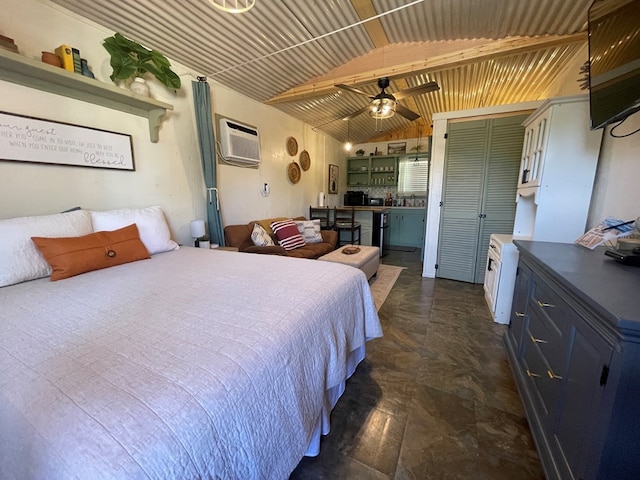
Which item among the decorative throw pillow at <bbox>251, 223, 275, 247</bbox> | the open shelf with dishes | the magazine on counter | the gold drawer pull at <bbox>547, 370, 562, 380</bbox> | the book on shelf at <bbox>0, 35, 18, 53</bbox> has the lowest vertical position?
the gold drawer pull at <bbox>547, 370, 562, 380</bbox>

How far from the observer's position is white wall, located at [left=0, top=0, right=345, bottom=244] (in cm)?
166

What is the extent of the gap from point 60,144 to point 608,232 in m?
3.53

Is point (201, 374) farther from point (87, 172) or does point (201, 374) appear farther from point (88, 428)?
point (87, 172)

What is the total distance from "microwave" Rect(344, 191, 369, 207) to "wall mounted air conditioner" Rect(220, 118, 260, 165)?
10.3ft

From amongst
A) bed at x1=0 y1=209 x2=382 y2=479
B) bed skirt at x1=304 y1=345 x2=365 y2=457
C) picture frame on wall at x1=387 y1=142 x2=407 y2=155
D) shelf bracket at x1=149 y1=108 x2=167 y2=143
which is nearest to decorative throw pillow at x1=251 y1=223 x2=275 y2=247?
shelf bracket at x1=149 y1=108 x2=167 y2=143

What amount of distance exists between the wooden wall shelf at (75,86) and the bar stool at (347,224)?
3.17m

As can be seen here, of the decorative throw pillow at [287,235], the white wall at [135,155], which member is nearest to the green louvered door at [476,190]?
the decorative throw pillow at [287,235]

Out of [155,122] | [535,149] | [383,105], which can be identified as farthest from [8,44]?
[535,149]

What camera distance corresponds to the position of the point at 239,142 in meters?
3.23

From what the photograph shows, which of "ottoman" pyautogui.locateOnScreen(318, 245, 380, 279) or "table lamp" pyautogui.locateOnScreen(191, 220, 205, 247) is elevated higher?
"table lamp" pyautogui.locateOnScreen(191, 220, 205, 247)

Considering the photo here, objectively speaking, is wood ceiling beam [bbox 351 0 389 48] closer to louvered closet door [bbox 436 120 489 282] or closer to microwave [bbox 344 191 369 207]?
louvered closet door [bbox 436 120 489 282]

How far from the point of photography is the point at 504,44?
96.9 inches

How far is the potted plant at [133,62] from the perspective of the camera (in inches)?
74.8

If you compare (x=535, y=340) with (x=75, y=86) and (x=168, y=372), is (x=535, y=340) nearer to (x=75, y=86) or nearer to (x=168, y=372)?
(x=168, y=372)
